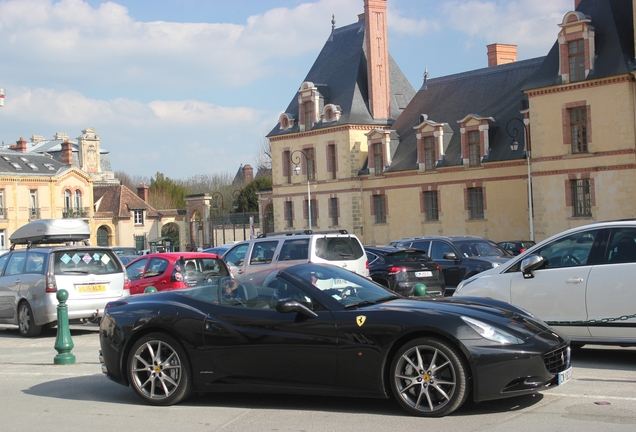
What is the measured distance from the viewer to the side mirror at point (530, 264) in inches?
401

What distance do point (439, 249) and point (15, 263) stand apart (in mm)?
10382

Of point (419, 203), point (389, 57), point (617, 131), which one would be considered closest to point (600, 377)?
point (617, 131)

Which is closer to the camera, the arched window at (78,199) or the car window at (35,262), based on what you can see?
the car window at (35,262)

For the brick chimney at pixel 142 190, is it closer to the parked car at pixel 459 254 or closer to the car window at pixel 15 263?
the parked car at pixel 459 254

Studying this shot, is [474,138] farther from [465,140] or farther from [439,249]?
[439,249]

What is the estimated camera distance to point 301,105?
5606cm

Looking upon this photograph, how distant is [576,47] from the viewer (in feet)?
130

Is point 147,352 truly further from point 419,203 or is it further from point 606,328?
point 419,203

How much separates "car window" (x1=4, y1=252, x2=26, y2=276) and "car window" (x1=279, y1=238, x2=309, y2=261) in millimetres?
5353

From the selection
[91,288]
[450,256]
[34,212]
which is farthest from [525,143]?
[34,212]

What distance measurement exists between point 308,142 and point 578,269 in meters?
46.4

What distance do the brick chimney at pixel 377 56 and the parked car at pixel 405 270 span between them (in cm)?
3570

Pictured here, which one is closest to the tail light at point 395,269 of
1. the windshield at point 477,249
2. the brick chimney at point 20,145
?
the windshield at point 477,249

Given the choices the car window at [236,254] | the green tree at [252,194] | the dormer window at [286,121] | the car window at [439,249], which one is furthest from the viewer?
the green tree at [252,194]
